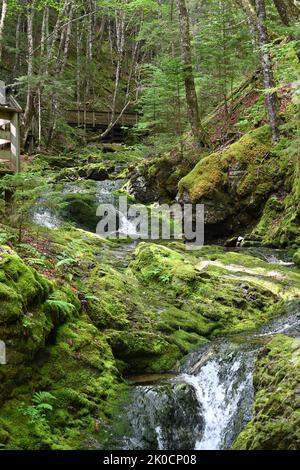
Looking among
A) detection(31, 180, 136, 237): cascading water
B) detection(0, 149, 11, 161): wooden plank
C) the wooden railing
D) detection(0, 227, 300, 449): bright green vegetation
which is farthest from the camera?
the wooden railing

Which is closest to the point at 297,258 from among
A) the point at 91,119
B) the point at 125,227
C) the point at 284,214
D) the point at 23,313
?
the point at 284,214

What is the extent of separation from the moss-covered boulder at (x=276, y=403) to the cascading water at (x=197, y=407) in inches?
20.3

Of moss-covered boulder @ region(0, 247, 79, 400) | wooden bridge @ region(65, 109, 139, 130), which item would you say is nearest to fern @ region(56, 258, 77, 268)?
moss-covered boulder @ region(0, 247, 79, 400)

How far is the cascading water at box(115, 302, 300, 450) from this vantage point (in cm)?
552

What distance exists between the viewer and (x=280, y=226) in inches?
496

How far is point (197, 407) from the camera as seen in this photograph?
5.96 metres

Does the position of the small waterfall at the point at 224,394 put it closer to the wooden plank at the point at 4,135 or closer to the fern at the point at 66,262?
the fern at the point at 66,262

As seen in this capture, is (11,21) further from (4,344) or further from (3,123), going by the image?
(4,344)

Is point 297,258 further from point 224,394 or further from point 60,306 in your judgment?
point 60,306

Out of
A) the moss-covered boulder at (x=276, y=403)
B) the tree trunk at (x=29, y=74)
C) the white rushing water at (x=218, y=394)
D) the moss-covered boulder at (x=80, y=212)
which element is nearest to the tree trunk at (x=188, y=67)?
the moss-covered boulder at (x=80, y=212)

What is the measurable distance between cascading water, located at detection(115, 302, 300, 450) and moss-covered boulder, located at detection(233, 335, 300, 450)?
1.69 ft

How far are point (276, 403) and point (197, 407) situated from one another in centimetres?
151

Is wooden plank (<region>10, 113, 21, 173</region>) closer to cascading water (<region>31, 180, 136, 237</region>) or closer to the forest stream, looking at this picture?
cascading water (<region>31, 180, 136, 237</region>)

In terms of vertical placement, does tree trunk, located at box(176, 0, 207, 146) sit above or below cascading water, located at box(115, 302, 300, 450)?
above
